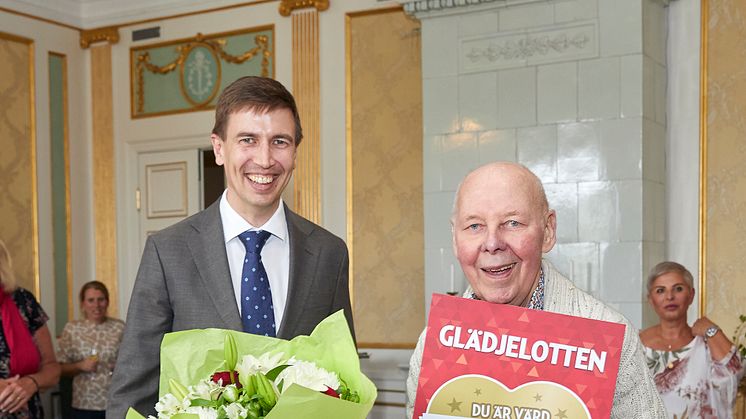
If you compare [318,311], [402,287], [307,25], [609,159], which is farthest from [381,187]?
Result: [318,311]

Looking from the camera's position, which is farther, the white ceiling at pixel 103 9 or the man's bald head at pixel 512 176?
the white ceiling at pixel 103 9

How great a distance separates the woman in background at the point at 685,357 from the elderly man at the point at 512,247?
2258 millimetres

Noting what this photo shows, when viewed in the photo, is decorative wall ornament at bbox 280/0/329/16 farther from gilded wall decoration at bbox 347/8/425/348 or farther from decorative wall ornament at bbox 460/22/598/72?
decorative wall ornament at bbox 460/22/598/72

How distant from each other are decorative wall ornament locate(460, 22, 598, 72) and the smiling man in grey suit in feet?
10.7

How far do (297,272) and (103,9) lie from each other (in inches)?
237

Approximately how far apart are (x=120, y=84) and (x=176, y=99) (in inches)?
25.1

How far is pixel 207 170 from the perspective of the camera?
7.12 meters

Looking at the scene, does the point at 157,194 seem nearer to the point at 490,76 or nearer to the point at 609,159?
the point at 490,76

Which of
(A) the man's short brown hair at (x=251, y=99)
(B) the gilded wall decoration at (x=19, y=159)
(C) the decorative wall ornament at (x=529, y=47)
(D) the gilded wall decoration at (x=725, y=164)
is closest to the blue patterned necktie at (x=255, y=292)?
(A) the man's short brown hair at (x=251, y=99)

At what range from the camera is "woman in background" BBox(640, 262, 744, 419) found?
3.76 m

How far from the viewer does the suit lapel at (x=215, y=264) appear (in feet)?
6.32

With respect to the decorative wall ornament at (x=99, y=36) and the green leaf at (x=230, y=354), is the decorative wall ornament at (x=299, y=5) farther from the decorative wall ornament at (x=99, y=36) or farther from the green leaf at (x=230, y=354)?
the green leaf at (x=230, y=354)

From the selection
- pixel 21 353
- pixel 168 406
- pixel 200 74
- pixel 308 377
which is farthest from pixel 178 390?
pixel 200 74

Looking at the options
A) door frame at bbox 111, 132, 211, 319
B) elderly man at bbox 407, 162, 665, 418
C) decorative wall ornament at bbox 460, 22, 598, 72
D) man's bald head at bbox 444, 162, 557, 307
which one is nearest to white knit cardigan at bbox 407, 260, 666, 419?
elderly man at bbox 407, 162, 665, 418
